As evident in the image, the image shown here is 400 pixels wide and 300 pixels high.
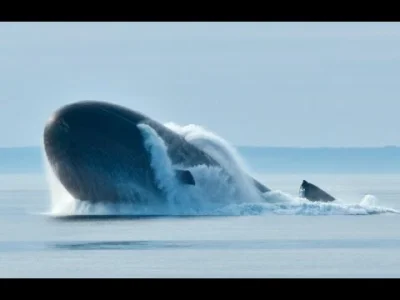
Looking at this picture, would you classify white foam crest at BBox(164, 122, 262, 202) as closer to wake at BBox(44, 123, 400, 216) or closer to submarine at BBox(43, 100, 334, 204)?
wake at BBox(44, 123, 400, 216)

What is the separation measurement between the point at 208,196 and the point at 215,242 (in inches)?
437

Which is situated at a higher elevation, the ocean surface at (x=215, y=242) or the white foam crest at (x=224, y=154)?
the white foam crest at (x=224, y=154)

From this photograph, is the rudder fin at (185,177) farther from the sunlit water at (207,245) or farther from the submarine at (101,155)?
the sunlit water at (207,245)

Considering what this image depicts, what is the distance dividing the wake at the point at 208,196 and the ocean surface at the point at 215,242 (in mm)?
110

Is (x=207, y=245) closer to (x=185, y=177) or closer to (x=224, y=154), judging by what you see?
(x=185, y=177)

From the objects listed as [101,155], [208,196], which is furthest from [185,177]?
[101,155]

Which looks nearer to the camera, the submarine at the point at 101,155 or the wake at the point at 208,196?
the submarine at the point at 101,155

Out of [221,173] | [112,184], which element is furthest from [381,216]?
[112,184]

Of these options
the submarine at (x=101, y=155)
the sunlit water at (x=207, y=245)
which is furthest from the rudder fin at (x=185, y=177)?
the sunlit water at (x=207, y=245)

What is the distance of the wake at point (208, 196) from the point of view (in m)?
57.3

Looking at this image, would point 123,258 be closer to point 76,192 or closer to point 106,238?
point 106,238

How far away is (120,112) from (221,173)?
20.5 ft
